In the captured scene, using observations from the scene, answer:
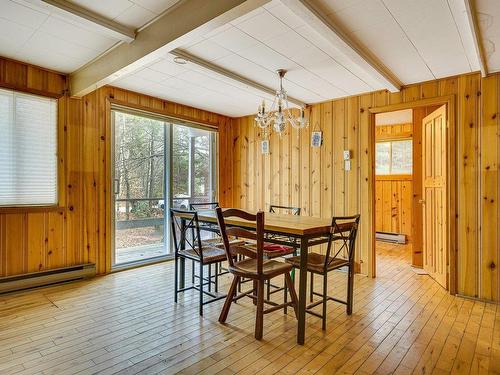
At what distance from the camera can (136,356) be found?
6.50ft

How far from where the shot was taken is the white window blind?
3021mm

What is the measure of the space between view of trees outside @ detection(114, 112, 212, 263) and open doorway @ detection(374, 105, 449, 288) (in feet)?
10.8

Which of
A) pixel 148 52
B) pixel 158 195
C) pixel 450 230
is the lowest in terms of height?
pixel 450 230

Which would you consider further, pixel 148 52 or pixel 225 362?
pixel 148 52

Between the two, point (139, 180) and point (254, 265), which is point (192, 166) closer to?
point (139, 180)

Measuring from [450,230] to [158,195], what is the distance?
147 inches

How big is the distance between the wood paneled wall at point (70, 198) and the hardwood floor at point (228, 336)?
17.0 inches

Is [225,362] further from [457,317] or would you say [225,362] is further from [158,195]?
[158,195]

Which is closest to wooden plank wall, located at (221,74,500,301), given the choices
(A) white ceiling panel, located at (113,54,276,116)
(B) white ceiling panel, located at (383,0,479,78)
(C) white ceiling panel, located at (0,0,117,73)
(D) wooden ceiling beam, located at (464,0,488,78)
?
(D) wooden ceiling beam, located at (464,0,488,78)

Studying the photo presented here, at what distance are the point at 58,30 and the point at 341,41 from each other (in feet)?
7.53

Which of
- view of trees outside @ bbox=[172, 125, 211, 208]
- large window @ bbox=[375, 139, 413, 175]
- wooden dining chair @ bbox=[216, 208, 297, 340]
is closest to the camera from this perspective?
wooden dining chair @ bbox=[216, 208, 297, 340]

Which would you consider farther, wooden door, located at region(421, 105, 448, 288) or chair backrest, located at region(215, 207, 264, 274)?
wooden door, located at region(421, 105, 448, 288)

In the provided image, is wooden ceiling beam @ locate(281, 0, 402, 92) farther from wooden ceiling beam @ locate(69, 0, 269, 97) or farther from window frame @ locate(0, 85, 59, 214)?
window frame @ locate(0, 85, 59, 214)

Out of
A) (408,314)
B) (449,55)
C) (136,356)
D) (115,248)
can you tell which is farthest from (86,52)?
(408,314)
